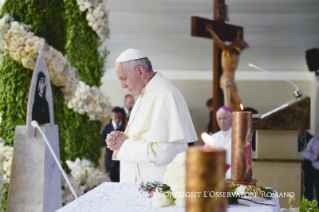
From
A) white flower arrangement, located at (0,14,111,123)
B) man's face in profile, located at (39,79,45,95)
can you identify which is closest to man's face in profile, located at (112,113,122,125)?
white flower arrangement, located at (0,14,111,123)

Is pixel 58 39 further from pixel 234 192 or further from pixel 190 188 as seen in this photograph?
pixel 190 188

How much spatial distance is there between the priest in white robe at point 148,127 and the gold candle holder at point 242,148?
1.97 feet

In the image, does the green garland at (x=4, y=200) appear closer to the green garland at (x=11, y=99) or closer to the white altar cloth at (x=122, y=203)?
the green garland at (x=11, y=99)

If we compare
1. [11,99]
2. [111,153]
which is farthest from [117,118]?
[11,99]

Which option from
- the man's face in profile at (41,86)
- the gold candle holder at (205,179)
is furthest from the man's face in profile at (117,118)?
the gold candle holder at (205,179)

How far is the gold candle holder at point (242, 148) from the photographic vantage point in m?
2.85

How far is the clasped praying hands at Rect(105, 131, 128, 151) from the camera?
347cm

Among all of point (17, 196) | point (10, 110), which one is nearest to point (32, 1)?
point (10, 110)

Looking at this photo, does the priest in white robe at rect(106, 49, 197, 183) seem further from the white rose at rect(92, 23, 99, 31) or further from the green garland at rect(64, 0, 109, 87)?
the green garland at rect(64, 0, 109, 87)

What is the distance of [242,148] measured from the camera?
2871 mm

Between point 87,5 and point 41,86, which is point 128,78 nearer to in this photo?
point 41,86

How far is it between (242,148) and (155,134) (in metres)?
0.75

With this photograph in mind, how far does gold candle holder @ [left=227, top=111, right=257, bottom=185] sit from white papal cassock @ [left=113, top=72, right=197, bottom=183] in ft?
1.96

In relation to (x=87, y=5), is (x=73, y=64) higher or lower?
lower
